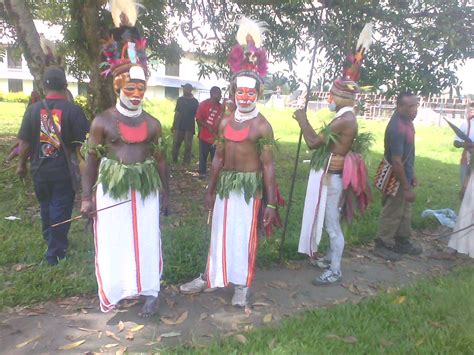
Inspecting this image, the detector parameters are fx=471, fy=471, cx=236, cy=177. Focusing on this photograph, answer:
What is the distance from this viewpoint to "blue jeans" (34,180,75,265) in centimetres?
467

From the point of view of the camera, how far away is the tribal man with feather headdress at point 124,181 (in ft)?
12.2

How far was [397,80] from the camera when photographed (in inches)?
248

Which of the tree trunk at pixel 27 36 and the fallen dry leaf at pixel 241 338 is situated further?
the tree trunk at pixel 27 36

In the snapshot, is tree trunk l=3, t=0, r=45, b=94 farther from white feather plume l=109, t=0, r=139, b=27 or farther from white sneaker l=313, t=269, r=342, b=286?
white sneaker l=313, t=269, r=342, b=286

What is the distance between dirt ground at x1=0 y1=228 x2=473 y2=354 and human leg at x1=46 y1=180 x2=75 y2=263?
2.58 feet

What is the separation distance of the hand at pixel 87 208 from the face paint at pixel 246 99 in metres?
1.46

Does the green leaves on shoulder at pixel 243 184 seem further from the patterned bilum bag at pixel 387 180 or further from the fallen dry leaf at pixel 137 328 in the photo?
the patterned bilum bag at pixel 387 180

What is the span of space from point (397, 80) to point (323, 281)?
3.07 meters

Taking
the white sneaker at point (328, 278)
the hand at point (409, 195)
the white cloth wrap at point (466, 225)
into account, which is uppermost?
the hand at point (409, 195)

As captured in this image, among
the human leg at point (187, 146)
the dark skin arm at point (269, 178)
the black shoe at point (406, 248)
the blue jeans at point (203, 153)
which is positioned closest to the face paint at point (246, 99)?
the dark skin arm at point (269, 178)

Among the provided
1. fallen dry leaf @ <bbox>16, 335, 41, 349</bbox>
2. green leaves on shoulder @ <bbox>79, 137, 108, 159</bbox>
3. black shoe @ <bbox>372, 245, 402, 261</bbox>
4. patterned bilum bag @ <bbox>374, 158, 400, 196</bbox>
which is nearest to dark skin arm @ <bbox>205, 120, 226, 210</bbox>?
green leaves on shoulder @ <bbox>79, 137, 108, 159</bbox>

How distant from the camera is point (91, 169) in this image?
3840 millimetres

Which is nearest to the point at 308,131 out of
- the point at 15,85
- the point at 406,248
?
the point at 406,248

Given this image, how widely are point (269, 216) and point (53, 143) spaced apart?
2233 millimetres
